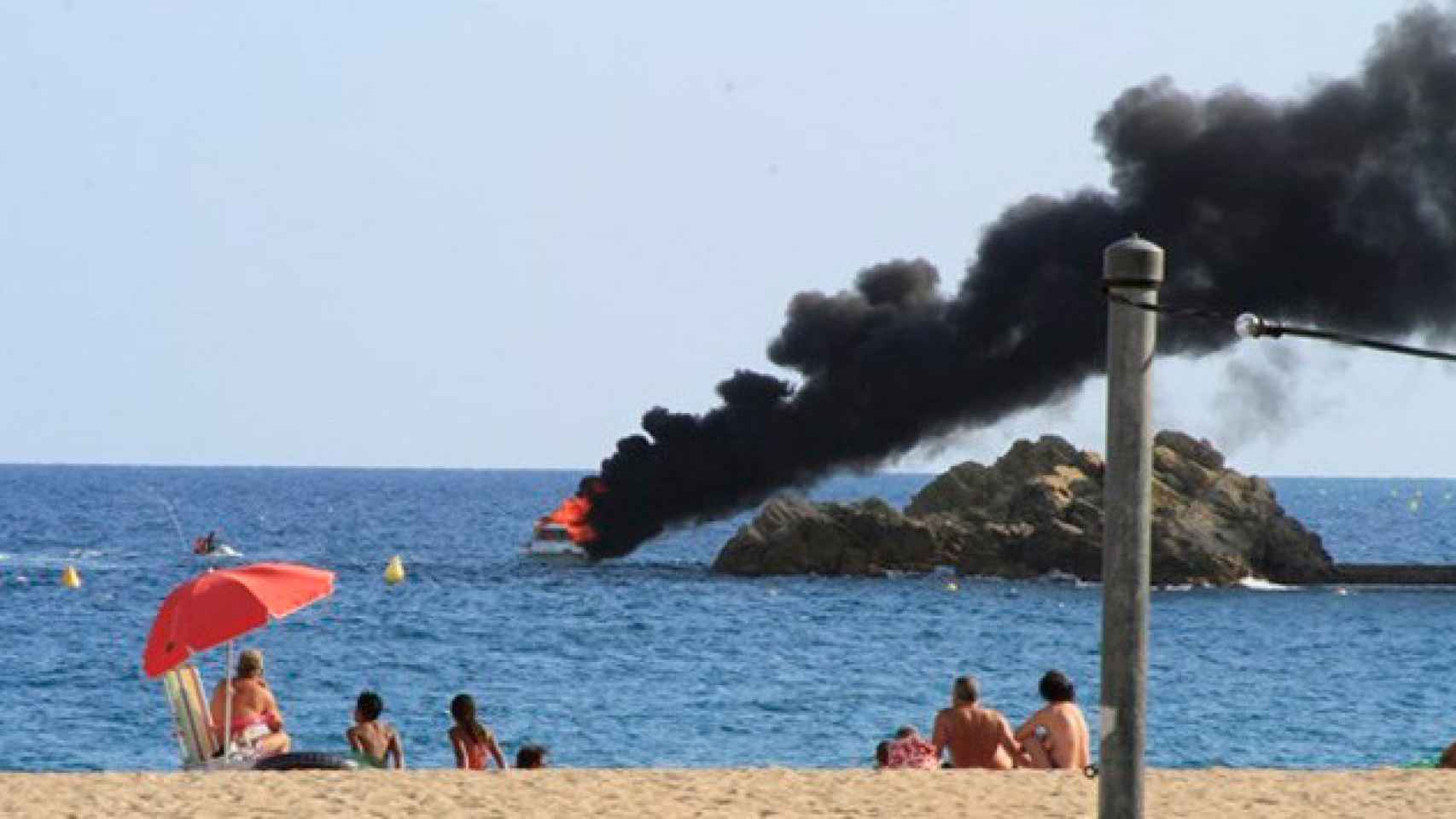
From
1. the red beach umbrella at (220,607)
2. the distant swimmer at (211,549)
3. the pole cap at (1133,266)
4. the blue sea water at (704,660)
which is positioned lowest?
the blue sea water at (704,660)

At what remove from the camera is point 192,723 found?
67.6 feet

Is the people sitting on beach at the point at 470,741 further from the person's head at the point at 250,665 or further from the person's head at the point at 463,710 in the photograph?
the person's head at the point at 250,665

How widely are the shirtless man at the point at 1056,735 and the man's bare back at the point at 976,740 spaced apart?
245mm

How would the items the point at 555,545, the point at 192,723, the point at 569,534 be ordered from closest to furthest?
the point at 192,723, the point at 555,545, the point at 569,534

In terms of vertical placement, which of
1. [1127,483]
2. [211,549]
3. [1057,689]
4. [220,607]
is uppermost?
[1127,483]

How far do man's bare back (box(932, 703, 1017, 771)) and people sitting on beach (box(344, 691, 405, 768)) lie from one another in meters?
4.27

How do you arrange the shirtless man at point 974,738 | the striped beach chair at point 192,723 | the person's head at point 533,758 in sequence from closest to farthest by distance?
the striped beach chair at point 192,723 → the shirtless man at point 974,738 → the person's head at point 533,758

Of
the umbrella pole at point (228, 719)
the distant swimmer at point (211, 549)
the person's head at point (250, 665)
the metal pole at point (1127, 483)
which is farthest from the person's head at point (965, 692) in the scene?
the distant swimmer at point (211, 549)

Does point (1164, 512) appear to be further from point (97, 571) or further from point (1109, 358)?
point (1109, 358)

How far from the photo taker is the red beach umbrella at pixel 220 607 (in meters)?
20.3

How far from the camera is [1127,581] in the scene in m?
12.5

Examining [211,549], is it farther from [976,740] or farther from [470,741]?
[976,740]

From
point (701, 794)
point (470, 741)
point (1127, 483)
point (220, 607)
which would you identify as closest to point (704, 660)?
point (470, 741)

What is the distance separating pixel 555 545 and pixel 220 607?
325 ft
